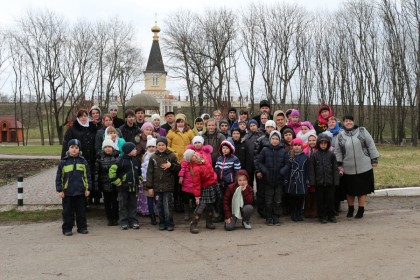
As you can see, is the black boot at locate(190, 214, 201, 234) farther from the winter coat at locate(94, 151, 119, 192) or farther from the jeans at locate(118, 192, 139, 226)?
the winter coat at locate(94, 151, 119, 192)

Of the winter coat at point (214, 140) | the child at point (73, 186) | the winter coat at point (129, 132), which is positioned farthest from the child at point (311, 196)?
the child at point (73, 186)

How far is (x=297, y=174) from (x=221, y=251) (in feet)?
8.42

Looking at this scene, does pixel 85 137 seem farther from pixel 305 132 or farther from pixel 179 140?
pixel 305 132

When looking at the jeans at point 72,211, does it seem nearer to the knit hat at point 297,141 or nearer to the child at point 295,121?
the knit hat at point 297,141

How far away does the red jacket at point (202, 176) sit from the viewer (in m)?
6.96

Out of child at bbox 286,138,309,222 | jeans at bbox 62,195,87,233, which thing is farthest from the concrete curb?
jeans at bbox 62,195,87,233

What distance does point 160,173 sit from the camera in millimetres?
7070

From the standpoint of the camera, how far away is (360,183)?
7773 millimetres

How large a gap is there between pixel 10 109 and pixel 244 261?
91291 millimetres

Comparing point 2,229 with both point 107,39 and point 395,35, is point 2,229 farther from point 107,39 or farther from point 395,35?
point 107,39

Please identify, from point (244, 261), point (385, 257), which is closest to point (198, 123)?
point (244, 261)

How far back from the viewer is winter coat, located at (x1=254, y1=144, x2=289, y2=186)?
738 centimetres

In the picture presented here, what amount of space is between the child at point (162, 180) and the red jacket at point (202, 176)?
392 mm

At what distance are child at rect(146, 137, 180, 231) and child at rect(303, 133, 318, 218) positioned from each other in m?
2.62
